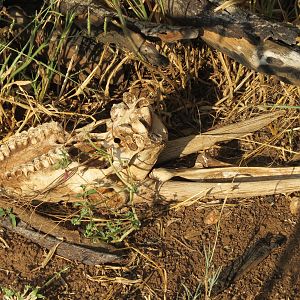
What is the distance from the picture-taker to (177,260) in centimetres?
256

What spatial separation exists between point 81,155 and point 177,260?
0.56 m

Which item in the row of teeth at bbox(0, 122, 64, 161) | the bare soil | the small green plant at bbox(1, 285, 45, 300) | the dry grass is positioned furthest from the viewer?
the dry grass

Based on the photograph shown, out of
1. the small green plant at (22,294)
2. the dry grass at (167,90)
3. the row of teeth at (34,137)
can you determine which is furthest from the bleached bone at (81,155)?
the small green plant at (22,294)

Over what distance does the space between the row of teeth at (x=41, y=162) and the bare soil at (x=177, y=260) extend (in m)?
0.26

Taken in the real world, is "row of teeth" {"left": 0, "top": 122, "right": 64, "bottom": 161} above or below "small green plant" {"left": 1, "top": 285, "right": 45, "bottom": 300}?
above

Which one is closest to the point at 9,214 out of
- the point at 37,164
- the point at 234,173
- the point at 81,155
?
the point at 37,164

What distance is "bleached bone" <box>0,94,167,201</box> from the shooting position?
257 cm

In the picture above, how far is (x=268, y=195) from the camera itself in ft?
9.09

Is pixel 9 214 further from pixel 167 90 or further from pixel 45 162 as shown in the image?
pixel 167 90

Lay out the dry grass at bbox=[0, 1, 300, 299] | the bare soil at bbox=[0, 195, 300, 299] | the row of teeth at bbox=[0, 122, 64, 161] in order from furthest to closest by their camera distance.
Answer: the dry grass at bbox=[0, 1, 300, 299]
the row of teeth at bbox=[0, 122, 64, 161]
the bare soil at bbox=[0, 195, 300, 299]

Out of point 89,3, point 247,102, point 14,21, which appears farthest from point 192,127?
point 14,21

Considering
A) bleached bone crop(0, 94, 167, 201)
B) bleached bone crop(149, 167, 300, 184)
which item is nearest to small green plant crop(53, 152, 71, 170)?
bleached bone crop(0, 94, 167, 201)

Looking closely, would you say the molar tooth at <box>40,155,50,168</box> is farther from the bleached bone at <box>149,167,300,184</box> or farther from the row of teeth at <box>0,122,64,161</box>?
the bleached bone at <box>149,167,300,184</box>

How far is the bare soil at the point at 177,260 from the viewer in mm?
2455
